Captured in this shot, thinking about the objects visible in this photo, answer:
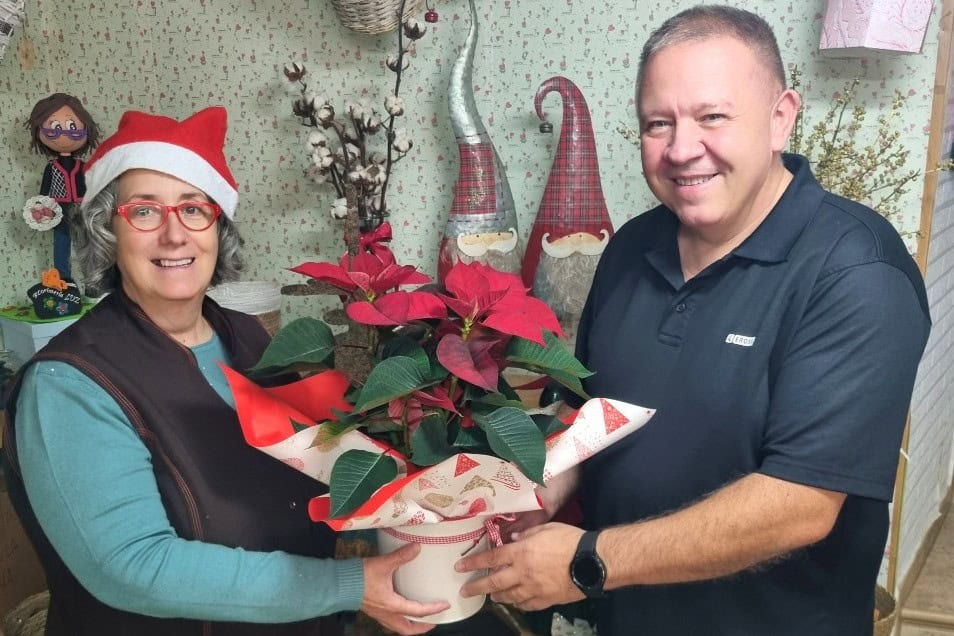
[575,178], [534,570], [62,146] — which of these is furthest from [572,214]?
[62,146]

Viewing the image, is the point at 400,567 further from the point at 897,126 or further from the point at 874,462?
the point at 897,126

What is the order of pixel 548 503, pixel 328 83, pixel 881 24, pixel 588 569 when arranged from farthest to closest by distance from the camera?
pixel 328 83, pixel 881 24, pixel 548 503, pixel 588 569

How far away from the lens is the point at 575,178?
180cm

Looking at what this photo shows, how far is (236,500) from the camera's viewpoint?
103 cm

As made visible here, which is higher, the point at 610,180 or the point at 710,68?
the point at 710,68

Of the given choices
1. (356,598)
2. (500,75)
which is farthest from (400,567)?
(500,75)

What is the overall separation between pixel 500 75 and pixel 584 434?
1.37m

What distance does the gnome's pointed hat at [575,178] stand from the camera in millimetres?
1789

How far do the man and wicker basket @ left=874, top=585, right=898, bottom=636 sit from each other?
74 cm

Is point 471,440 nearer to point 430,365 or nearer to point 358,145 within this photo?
point 430,365

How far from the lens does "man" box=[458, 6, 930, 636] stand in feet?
3.01

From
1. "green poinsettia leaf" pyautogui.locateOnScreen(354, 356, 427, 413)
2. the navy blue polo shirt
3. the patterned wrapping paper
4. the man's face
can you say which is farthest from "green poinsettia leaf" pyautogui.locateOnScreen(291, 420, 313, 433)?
the man's face

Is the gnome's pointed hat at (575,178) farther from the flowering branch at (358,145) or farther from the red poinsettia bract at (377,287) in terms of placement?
the red poinsettia bract at (377,287)

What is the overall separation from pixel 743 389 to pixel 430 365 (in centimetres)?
44
